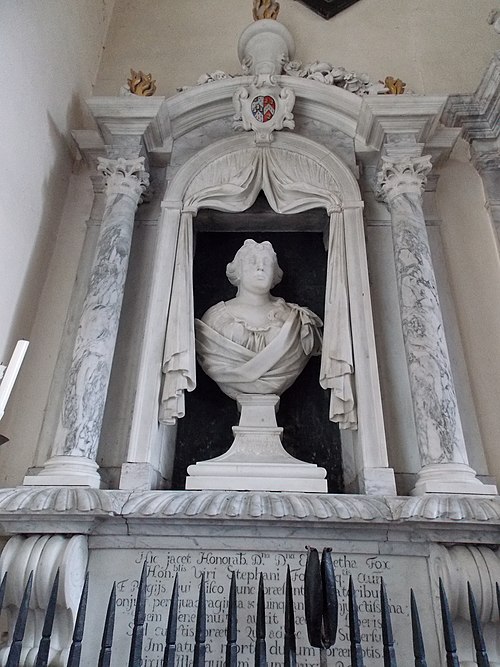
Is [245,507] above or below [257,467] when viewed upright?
below

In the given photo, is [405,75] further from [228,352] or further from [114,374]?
[114,374]

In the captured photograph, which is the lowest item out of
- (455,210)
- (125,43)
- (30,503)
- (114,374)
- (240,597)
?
(240,597)

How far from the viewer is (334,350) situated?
3.20 metres

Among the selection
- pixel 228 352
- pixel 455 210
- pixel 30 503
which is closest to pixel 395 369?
pixel 228 352

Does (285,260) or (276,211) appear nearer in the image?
(276,211)

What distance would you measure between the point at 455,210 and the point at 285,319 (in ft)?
5.40

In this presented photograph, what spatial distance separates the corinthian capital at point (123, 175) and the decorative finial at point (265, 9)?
1.95 meters

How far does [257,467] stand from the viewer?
293cm

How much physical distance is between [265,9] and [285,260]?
2265mm

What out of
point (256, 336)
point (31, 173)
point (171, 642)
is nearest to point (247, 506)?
point (171, 642)

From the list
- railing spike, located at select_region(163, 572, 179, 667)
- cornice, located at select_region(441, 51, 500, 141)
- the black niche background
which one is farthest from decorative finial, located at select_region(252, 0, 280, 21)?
railing spike, located at select_region(163, 572, 179, 667)

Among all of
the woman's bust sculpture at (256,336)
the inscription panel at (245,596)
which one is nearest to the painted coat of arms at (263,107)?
the woman's bust sculpture at (256,336)

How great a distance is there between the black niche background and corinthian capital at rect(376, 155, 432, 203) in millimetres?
750

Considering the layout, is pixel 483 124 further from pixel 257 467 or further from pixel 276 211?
pixel 257 467
